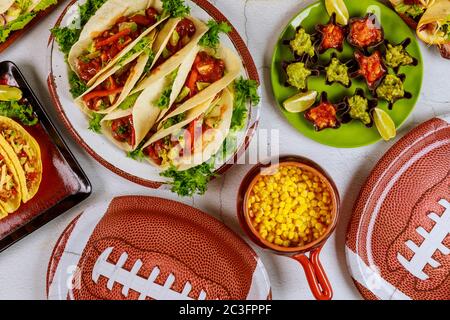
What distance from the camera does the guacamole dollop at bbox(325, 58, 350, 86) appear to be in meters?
2.46

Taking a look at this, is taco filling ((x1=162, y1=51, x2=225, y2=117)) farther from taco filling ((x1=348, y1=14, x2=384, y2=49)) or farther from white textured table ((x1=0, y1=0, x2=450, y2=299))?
taco filling ((x1=348, y1=14, x2=384, y2=49))

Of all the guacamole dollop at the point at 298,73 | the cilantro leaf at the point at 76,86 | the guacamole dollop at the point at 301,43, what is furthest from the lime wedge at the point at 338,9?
the cilantro leaf at the point at 76,86

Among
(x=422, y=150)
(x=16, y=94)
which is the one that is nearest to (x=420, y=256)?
(x=422, y=150)

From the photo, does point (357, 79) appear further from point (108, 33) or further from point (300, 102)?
point (108, 33)

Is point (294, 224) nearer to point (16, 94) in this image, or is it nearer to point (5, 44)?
point (16, 94)

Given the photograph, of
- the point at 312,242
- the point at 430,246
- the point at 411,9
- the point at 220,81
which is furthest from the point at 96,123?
the point at 430,246

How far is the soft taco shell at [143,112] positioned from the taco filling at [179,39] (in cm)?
12

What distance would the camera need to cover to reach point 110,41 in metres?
2.38

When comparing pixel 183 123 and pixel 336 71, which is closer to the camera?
pixel 183 123

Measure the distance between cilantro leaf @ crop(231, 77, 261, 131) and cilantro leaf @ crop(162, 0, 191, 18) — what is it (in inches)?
14.6

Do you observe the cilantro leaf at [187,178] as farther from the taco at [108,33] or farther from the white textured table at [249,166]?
the taco at [108,33]

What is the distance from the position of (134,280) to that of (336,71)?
1315 mm

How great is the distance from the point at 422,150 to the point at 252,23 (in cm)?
99

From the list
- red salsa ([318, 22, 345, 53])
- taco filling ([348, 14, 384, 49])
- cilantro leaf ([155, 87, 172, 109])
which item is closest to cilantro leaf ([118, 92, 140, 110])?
cilantro leaf ([155, 87, 172, 109])
